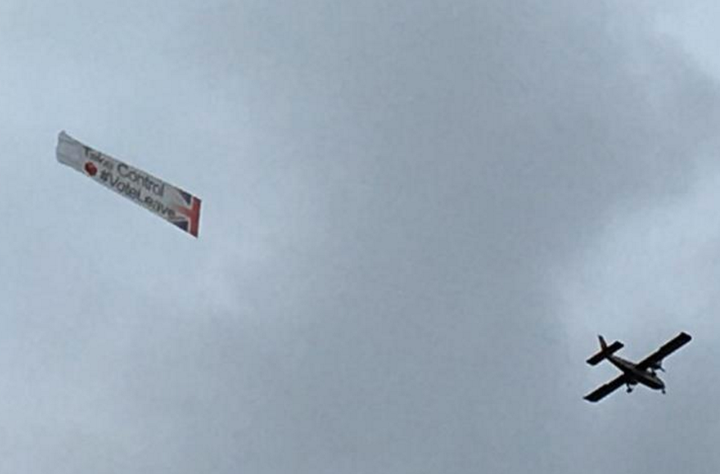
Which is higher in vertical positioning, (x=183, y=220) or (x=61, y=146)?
(x=61, y=146)

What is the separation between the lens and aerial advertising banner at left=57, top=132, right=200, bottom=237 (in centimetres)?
12238

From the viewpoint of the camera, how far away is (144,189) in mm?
123250

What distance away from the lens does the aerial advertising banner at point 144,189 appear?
4818 inches

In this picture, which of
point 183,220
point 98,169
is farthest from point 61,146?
point 183,220

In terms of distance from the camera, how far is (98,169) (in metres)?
125

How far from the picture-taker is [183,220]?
4830 inches

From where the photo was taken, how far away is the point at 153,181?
12250 centimetres

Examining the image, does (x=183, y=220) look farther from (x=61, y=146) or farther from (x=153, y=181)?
(x=61, y=146)

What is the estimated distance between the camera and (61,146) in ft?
414

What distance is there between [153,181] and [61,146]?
10.3m

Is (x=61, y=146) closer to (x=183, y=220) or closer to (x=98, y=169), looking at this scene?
(x=98, y=169)

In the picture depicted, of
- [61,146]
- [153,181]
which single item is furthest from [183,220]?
[61,146]

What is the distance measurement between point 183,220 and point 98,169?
9.43 m
